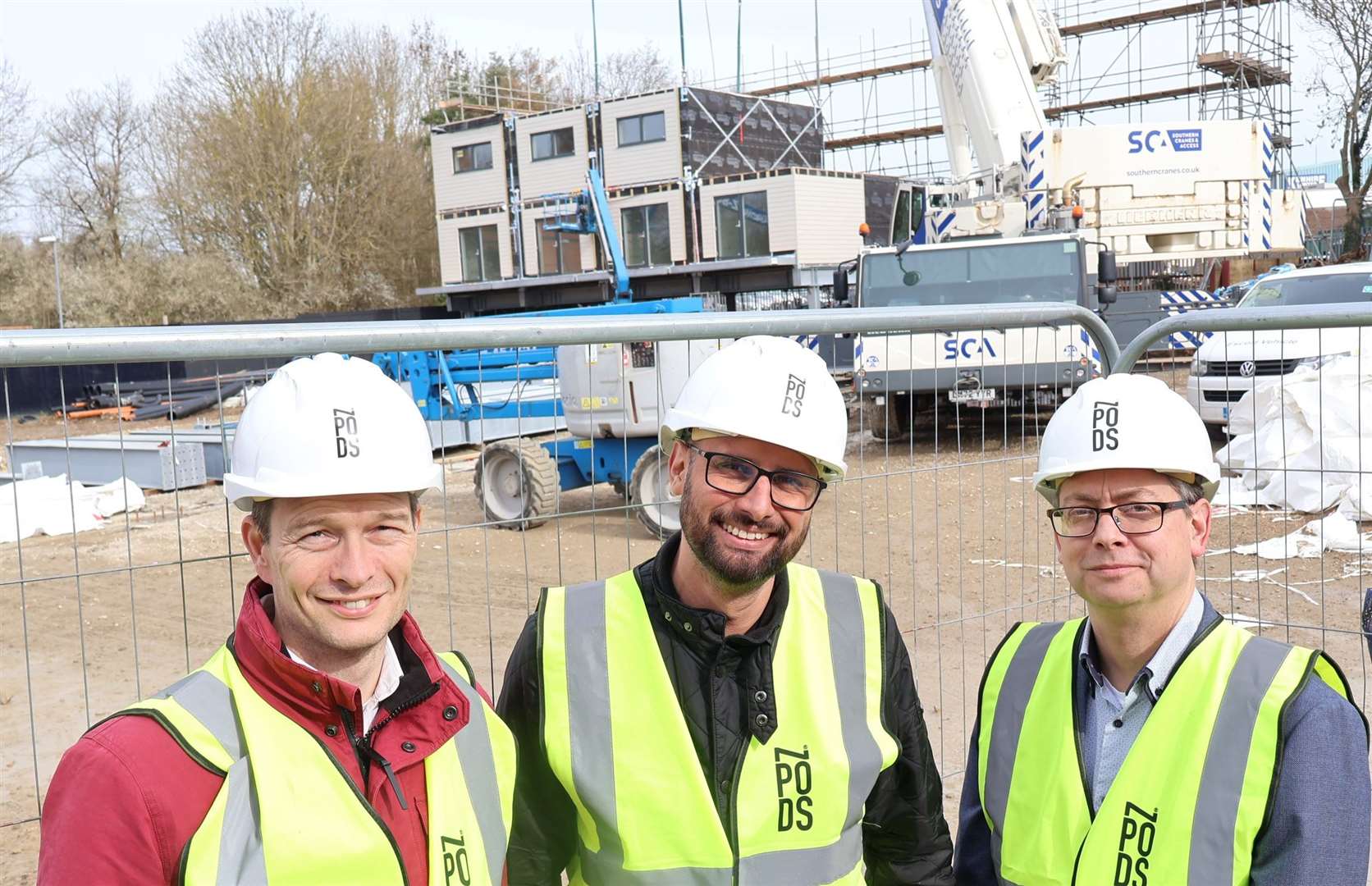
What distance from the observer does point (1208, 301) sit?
1758 cm

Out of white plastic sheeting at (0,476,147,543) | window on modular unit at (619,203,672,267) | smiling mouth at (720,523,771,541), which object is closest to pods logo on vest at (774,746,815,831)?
smiling mouth at (720,523,771,541)

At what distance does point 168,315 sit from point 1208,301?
3155 cm

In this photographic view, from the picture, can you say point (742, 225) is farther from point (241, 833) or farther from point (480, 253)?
point (241, 833)

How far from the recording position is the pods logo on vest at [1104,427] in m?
2.51

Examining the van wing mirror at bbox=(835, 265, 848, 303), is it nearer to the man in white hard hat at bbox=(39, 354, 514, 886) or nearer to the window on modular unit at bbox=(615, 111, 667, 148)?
the man in white hard hat at bbox=(39, 354, 514, 886)

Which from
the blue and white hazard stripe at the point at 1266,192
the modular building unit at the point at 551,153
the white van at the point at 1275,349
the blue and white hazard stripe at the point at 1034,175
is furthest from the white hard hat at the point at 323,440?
the modular building unit at the point at 551,153

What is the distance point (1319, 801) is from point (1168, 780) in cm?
26

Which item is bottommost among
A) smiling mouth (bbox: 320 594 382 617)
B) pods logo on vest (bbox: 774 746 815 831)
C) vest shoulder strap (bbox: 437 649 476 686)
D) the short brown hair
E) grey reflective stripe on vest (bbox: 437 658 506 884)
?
pods logo on vest (bbox: 774 746 815 831)

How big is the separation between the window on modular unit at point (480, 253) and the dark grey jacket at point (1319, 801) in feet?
127

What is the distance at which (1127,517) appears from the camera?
250 cm

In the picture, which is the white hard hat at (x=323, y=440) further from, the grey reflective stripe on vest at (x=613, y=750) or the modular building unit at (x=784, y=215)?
the modular building unit at (x=784, y=215)

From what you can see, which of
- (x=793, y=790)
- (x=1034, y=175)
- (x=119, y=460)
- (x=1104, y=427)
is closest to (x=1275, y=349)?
(x=1034, y=175)

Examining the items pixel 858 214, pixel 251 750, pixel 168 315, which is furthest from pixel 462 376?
pixel 168 315

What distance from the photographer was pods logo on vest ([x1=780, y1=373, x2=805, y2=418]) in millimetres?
2482
